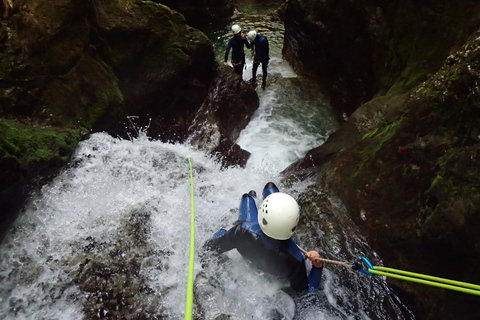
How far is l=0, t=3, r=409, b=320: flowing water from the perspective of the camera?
350cm

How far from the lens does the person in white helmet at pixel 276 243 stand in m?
3.32

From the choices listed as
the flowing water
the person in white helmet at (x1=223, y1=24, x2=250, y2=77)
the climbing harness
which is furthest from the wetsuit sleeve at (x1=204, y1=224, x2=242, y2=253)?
the person in white helmet at (x1=223, y1=24, x2=250, y2=77)

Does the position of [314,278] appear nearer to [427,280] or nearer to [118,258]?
[427,280]

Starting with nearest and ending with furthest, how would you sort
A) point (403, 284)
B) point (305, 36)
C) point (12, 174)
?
point (12, 174) < point (403, 284) < point (305, 36)

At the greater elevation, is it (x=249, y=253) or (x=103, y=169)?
(x=249, y=253)

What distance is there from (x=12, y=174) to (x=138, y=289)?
1.97 metres

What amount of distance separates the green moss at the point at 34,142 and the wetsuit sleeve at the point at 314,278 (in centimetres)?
374

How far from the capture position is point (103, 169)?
5.25 meters

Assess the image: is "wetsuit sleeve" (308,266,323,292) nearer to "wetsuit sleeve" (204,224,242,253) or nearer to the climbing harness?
the climbing harness

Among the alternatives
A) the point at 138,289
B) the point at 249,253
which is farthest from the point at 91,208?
the point at 249,253

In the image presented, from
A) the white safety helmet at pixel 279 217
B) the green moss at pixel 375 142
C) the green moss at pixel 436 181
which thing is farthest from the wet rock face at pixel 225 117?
the green moss at pixel 436 181

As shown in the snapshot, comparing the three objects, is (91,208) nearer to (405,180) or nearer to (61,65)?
(61,65)

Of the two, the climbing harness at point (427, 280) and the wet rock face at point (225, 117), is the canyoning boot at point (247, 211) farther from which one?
the wet rock face at point (225, 117)

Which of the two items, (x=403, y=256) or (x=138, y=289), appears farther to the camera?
(x=403, y=256)
